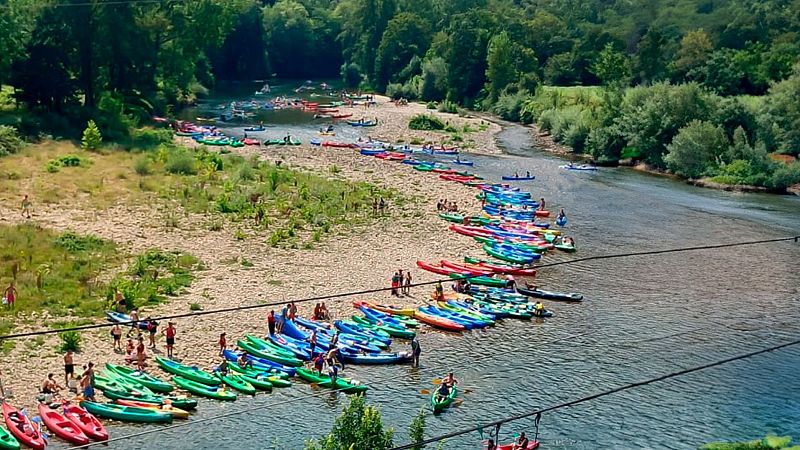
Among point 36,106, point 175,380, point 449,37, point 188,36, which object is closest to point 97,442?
point 175,380

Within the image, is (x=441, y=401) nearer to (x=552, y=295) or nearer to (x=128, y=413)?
(x=128, y=413)

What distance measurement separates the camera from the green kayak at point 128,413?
2845 centimetres

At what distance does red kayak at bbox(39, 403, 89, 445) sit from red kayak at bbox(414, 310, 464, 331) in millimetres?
15523

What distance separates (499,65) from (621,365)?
276ft

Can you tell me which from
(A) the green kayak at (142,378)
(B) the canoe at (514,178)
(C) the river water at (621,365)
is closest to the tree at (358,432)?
(C) the river water at (621,365)

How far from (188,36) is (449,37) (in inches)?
1755

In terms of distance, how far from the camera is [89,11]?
7656 cm

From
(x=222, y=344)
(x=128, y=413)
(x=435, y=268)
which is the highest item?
(x=435, y=268)

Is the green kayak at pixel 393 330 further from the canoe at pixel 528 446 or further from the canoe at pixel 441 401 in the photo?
the canoe at pixel 528 446

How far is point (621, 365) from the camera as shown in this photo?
113ft

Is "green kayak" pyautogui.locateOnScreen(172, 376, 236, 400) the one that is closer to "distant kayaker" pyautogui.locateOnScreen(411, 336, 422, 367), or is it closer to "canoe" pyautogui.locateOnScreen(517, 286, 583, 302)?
"distant kayaker" pyautogui.locateOnScreen(411, 336, 422, 367)

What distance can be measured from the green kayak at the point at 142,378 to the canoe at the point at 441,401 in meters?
9.01

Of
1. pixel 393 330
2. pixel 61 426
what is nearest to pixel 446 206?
pixel 393 330

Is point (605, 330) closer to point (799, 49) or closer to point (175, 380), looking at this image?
point (175, 380)
